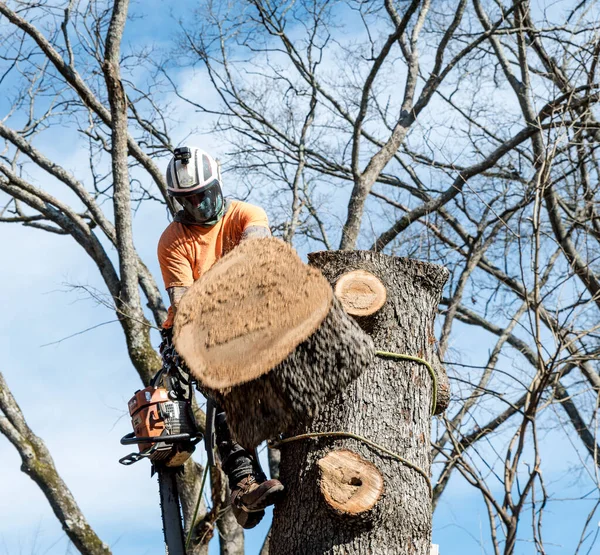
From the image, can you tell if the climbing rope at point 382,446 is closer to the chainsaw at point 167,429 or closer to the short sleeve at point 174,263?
the chainsaw at point 167,429

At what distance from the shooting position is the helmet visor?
4050 millimetres

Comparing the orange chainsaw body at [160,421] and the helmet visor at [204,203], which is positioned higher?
the helmet visor at [204,203]

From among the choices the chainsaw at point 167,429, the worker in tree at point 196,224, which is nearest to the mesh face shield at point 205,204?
the worker in tree at point 196,224

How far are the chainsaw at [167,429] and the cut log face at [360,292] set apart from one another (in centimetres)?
99

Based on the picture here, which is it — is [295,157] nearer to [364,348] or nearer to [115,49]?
[115,49]

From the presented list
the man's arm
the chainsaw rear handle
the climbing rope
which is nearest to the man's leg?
the climbing rope

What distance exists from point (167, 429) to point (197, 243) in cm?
97

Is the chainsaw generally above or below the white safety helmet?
below

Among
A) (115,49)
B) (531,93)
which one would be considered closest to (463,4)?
(531,93)

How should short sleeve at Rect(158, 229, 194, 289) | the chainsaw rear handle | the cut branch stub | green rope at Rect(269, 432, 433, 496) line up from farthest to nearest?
short sleeve at Rect(158, 229, 194, 289), the chainsaw rear handle, green rope at Rect(269, 432, 433, 496), the cut branch stub

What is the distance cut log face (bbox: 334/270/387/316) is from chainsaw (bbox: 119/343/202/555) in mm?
993

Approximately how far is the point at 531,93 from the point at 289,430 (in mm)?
6259

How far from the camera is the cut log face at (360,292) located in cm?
332

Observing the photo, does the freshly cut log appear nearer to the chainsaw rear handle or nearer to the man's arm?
the man's arm
